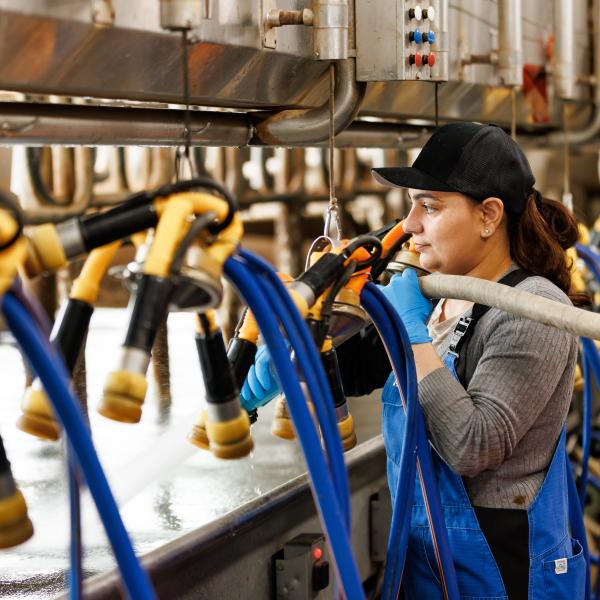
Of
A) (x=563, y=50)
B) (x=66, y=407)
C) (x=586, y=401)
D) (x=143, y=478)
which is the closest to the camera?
(x=66, y=407)

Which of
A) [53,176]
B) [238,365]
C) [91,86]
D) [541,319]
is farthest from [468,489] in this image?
[53,176]

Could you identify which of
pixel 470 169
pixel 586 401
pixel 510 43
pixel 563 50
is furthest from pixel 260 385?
pixel 563 50

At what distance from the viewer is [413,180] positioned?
172cm

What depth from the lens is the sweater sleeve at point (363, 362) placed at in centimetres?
194

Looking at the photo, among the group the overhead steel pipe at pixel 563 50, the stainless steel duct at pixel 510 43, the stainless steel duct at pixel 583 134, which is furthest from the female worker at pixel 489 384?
the stainless steel duct at pixel 583 134

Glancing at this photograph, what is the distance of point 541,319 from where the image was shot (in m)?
1.46

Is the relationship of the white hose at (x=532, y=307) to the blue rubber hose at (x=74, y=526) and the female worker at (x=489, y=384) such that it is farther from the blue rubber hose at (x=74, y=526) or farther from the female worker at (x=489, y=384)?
the blue rubber hose at (x=74, y=526)

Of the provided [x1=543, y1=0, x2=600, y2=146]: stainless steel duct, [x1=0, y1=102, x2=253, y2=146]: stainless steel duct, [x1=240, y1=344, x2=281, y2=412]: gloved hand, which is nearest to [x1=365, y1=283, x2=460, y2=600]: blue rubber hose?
[x1=240, y1=344, x2=281, y2=412]: gloved hand

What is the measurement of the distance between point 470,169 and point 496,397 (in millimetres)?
383

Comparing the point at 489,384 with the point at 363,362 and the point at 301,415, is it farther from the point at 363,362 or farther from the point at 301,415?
the point at 301,415

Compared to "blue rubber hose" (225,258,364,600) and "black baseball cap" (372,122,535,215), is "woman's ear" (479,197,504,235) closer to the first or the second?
"black baseball cap" (372,122,535,215)

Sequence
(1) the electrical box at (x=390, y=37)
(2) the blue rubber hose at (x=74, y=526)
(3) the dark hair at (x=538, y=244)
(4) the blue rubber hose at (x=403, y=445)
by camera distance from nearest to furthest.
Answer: (2) the blue rubber hose at (x=74, y=526) < (4) the blue rubber hose at (x=403, y=445) < (3) the dark hair at (x=538, y=244) < (1) the electrical box at (x=390, y=37)

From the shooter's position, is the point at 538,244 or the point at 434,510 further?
the point at 538,244

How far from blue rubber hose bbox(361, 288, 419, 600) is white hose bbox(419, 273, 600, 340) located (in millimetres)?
131
